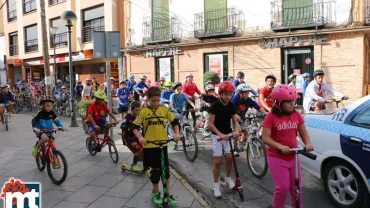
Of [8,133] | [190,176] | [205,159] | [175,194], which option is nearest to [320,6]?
[205,159]

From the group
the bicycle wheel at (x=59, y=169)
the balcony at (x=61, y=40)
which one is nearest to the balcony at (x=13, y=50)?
the balcony at (x=61, y=40)

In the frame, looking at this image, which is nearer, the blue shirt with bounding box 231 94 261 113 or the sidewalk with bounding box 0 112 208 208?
the sidewalk with bounding box 0 112 208 208

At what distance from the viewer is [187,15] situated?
17234mm

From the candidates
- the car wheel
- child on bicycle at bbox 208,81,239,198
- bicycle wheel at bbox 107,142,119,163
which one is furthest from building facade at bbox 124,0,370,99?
child on bicycle at bbox 208,81,239,198

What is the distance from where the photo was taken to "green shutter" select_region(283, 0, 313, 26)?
43.0 feet

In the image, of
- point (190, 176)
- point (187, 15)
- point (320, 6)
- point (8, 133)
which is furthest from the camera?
point (187, 15)

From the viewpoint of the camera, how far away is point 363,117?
4012 mm

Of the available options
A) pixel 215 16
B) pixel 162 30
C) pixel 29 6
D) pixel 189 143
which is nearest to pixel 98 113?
pixel 189 143

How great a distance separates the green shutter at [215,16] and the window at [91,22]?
826 cm

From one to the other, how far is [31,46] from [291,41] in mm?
23179

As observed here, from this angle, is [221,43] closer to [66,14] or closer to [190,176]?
[66,14]

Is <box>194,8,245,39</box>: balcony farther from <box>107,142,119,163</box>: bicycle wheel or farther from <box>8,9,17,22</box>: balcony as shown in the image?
<box>8,9,17,22</box>: balcony

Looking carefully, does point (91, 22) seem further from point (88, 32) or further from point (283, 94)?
point (283, 94)

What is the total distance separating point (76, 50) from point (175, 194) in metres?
20.3
